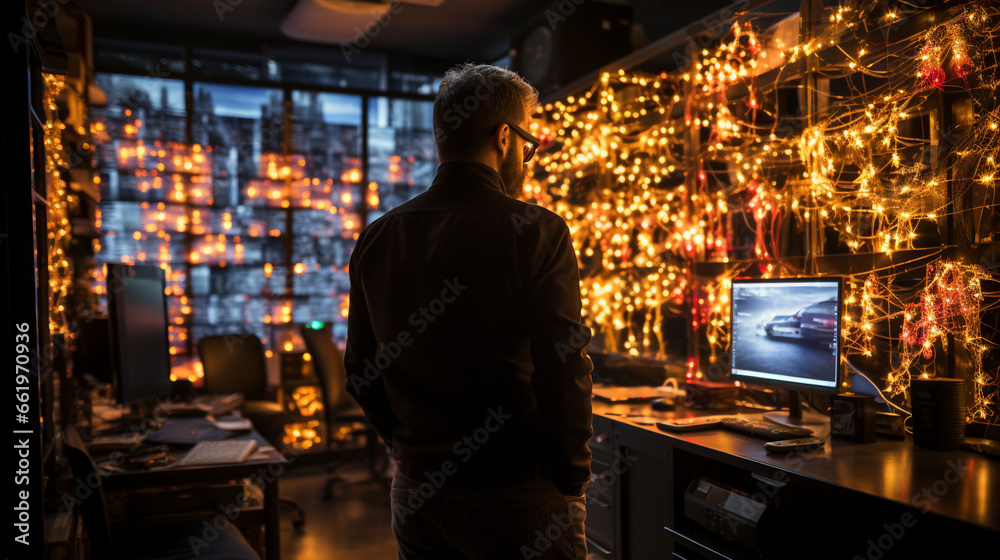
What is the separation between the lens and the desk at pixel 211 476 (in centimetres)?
206

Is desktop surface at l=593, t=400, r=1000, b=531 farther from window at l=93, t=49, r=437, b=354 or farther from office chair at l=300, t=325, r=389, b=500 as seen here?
window at l=93, t=49, r=437, b=354

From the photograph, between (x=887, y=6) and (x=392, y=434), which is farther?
(x=887, y=6)

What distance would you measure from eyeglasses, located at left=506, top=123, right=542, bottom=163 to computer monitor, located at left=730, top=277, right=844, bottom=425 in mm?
1195

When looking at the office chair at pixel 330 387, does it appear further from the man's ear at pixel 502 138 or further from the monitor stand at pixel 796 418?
the man's ear at pixel 502 138

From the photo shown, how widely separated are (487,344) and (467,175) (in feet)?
1.16

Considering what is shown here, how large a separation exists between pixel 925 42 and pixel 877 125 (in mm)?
285

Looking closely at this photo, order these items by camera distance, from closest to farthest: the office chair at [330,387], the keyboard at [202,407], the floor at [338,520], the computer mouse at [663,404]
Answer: the computer mouse at [663,404], the keyboard at [202,407], the floor at [338,520], the office chair at [330,387]

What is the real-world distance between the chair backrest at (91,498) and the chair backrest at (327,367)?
8.61 ft

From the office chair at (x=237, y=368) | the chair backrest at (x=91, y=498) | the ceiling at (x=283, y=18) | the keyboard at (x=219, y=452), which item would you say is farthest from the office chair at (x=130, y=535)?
the ceiling at (x=283, y=18)

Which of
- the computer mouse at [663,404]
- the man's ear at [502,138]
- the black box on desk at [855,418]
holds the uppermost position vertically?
the man's ear at [502,138]

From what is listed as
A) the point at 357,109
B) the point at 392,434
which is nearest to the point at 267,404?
the point at 357,109

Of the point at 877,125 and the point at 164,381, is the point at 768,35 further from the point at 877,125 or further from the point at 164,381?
the point at 164,381

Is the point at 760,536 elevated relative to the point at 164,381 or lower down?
lower down

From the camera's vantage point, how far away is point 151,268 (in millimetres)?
2832
